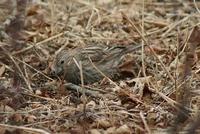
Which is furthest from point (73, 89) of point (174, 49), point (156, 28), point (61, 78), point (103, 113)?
point (156, 28)

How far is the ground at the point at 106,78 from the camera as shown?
3262 millimetres

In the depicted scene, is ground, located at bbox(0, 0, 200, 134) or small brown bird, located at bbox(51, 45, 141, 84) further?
small brown bird, located at bbox(51, 45, 141, 84)

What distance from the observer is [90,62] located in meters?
Result: 4.16

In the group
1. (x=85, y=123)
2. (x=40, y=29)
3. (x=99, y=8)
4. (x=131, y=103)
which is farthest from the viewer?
(x=99, y=8)

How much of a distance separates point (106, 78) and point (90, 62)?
0.25 metres

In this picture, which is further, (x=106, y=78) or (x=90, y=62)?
(x=90, y=62)

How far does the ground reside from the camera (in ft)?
10.7

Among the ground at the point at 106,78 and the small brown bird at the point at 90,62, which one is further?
the small brown bird at the point at 90,62

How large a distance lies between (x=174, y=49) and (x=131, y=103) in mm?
1090

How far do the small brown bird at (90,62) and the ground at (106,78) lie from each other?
0.28ft

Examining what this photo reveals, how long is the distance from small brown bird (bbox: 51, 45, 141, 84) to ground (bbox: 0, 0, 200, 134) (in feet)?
0.28

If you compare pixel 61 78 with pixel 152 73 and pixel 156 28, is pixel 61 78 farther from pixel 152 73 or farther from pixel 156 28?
pixel 156 28

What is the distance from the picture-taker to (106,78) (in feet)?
13.0

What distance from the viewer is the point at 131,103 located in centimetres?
374
